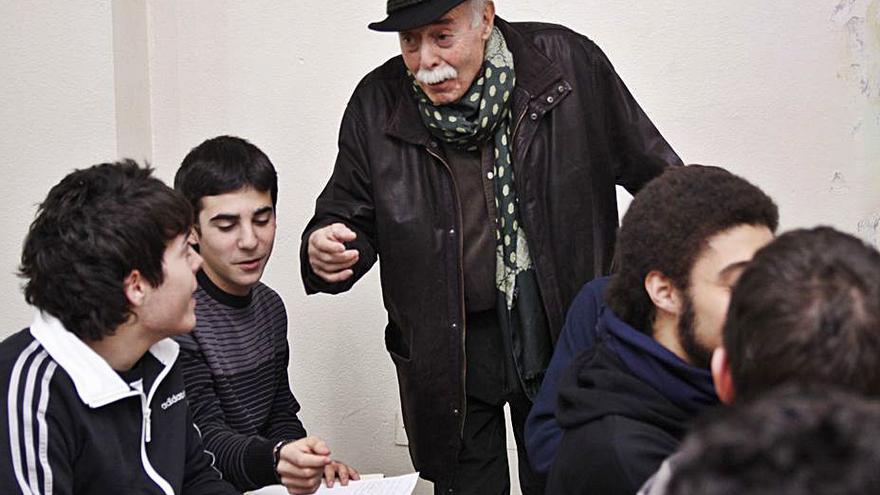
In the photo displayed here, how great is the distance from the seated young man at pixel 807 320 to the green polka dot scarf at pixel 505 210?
116 centimetres

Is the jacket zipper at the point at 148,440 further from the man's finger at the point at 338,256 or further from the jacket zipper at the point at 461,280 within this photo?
the jacket zipper at the point at 461,280

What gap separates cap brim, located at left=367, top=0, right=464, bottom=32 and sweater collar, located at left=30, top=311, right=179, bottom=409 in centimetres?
85

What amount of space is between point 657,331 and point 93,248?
868 mm

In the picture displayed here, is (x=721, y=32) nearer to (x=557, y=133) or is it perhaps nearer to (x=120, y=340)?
(x=557, y=133)

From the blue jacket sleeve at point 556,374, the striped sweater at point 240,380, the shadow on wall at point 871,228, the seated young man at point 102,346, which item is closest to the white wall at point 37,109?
the striped sweater at point 240,380

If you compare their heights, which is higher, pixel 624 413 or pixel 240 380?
pixel 624 413

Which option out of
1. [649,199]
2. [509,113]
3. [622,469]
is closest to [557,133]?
[509,113]

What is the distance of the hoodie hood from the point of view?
56.7 inches

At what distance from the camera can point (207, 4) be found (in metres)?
3.28

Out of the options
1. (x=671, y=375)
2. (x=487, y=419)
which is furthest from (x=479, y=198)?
(x=671, y=375)

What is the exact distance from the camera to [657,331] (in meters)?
1.58

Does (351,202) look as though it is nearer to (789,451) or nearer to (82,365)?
(82,365)

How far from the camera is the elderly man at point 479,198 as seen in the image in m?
2.20

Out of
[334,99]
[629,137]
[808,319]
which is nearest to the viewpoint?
[808,319]
